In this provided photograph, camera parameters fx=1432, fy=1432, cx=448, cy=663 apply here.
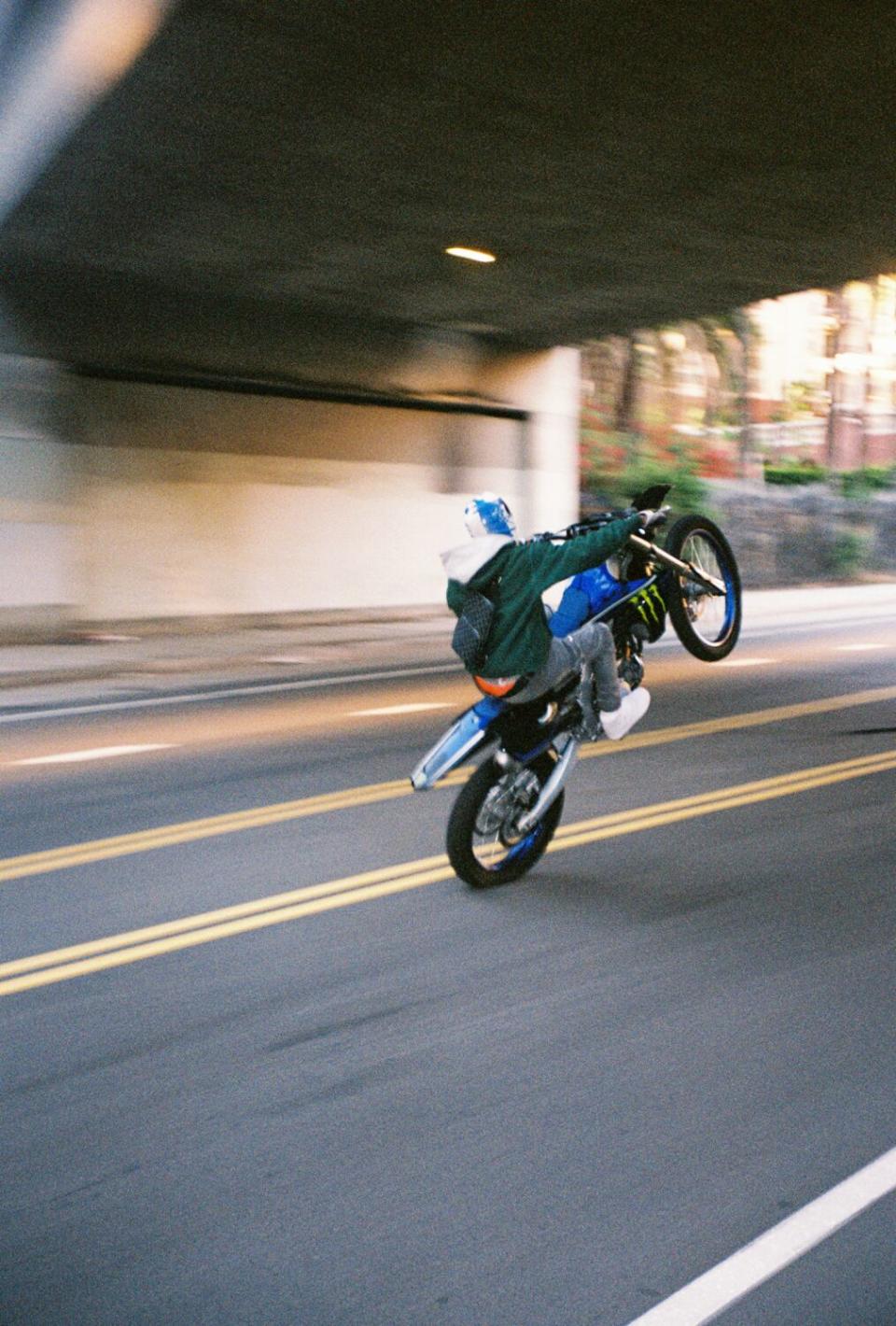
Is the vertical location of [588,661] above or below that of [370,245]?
below

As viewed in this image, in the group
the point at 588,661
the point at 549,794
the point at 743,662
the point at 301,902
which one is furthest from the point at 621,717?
the point at 743,662

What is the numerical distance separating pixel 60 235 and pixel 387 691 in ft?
20.2

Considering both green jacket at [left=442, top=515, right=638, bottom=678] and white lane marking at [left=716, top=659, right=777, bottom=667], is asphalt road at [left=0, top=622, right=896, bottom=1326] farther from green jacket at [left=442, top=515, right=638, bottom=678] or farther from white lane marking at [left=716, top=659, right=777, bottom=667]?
white lane marking at [left=716, top=659, right=777, bottom=667]

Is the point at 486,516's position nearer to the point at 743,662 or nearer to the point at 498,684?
the point at 498,684

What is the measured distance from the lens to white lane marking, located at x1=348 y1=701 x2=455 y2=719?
12.1 m

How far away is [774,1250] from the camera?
11.4ft

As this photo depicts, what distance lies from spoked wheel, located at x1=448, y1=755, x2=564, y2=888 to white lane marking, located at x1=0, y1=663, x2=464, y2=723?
21.8 ft

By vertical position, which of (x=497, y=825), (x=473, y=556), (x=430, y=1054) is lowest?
(x=430, y=1054)

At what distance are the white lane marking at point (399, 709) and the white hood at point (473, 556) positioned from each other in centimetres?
582

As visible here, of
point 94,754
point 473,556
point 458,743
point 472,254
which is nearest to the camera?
point 473,556

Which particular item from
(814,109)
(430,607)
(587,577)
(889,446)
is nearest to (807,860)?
(587,577)

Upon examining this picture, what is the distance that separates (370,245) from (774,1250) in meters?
13.6

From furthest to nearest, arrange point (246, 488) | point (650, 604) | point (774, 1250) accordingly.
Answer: point (246, 488), point (650, 604), point (774, 1250)

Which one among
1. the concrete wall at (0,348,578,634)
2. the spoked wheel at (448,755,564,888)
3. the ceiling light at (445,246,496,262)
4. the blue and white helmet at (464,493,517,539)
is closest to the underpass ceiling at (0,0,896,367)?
the ceiling light at (445,246,496,262)
